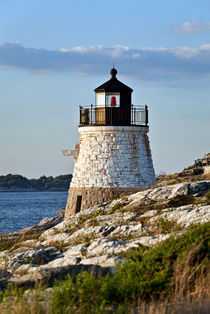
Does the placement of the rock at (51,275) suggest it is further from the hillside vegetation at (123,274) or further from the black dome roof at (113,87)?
the black dome roof at (113,87)

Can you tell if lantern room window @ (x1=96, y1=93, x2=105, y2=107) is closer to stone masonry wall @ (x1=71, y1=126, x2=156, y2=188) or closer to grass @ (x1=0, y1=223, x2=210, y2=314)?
stone masonry wall @ (x1=71, y1=126, x2=156, y2=188)

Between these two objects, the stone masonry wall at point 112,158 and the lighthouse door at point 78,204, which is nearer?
the stone masonry wall at point 112,158

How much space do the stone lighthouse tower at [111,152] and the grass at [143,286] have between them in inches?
621

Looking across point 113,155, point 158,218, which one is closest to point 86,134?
point 113,155

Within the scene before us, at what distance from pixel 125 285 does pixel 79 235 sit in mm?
8651

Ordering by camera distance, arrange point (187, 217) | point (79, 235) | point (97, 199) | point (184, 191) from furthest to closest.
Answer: point (97, 199) → point (184, 191) → point (79, 235) → point (187, 217)

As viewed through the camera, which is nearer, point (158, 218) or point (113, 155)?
point (158, 218)

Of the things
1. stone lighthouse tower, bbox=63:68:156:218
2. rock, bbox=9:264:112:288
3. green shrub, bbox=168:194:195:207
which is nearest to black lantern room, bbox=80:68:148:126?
stone lighthouse tower, bbox=63:68:156:218

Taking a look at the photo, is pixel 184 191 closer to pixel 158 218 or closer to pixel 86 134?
pixel 158 218

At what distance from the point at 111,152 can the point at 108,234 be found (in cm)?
1027

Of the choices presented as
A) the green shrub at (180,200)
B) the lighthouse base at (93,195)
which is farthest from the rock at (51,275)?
the lighthouse base at (93,195)

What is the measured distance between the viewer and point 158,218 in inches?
664

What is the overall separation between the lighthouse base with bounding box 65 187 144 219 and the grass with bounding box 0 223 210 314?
15495mm

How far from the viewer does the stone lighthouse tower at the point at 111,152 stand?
26.7 metres
